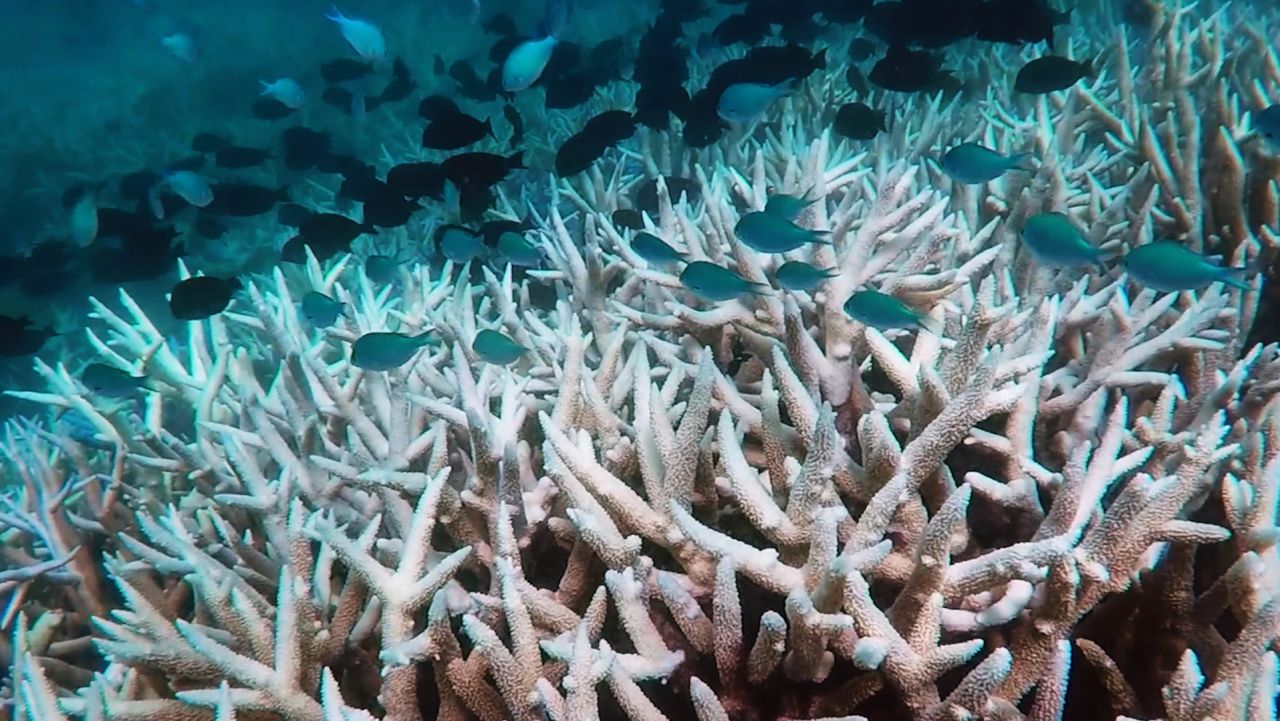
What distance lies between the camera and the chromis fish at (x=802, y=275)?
239 centimetres

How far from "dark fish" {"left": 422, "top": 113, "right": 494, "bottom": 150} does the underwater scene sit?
0.03 metres

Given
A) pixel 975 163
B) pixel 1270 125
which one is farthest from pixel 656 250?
pixel 1270 125

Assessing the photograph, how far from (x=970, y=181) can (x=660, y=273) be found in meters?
1.36

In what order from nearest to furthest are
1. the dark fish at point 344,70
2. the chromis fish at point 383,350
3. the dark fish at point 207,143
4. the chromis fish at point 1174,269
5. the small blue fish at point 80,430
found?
the chromis fish at point 1174,269, the chromis fish at point 383,350, the small blue fish at point 80,430, the dark fish at point 207,143, the dark fish at point 344,70

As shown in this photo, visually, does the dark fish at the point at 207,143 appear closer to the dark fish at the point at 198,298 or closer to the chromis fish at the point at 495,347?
the dark fish at the point at 198,298

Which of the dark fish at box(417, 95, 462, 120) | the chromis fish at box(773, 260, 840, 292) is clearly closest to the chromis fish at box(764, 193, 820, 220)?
the chromis fish at box(773, 260, 840, 292)

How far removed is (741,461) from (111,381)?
2.89 m

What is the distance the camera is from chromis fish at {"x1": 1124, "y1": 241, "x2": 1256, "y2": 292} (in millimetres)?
2346

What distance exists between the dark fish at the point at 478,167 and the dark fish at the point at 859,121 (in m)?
2.02

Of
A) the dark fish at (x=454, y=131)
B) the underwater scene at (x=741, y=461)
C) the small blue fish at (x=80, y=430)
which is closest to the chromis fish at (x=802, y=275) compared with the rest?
the underwater scene at (x=741, y=461)

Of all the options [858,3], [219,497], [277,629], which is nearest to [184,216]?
[858,3]

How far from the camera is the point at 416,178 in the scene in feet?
16.3

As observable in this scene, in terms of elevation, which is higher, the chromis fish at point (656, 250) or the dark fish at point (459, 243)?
the chromis fish at point (656, 250)

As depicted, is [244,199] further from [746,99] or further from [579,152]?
[746,99]
